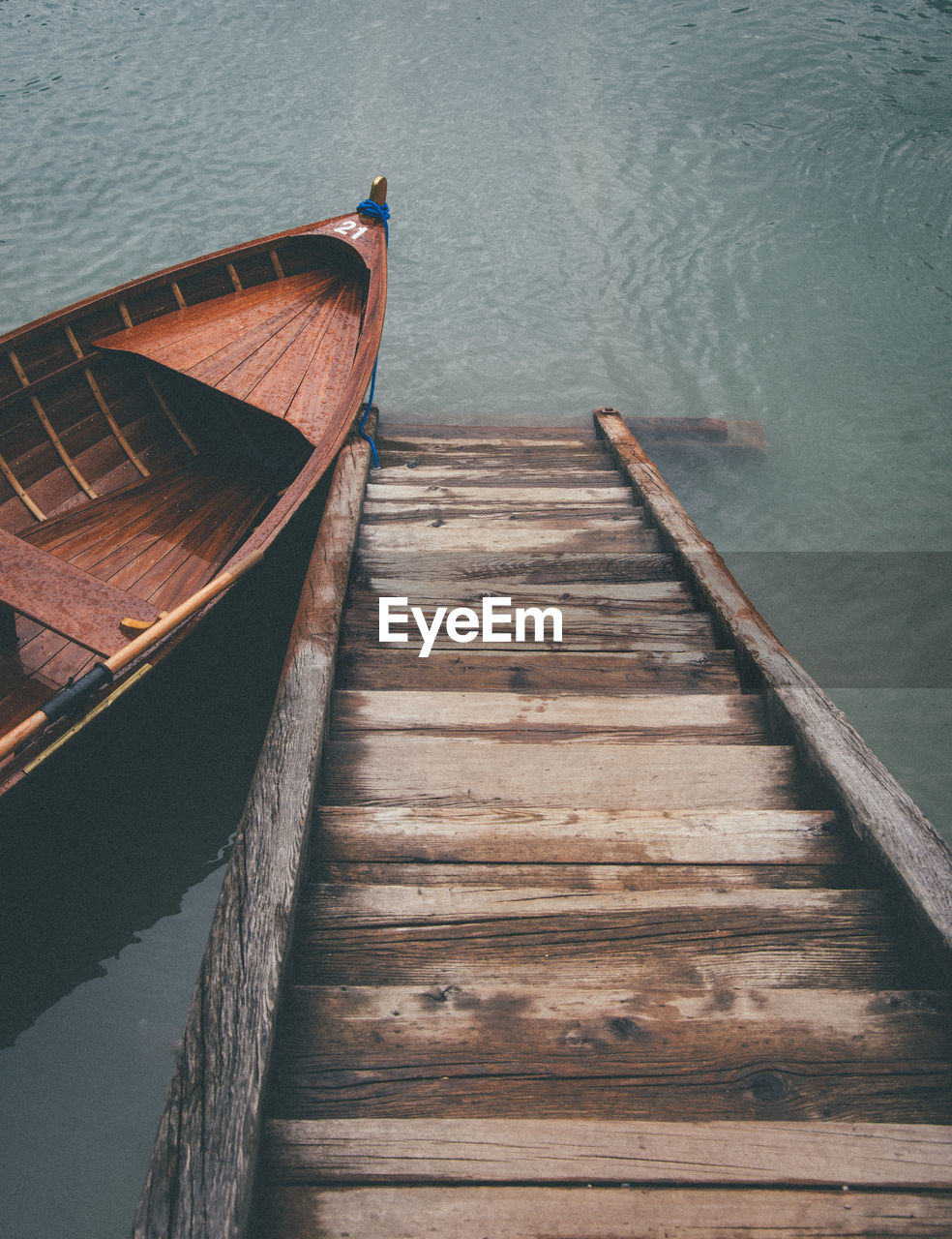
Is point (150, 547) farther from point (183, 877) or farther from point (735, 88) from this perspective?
point (735, 88)

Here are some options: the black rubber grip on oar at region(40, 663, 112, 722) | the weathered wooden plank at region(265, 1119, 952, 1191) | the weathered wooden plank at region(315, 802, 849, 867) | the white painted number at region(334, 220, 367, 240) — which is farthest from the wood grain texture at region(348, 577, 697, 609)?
the white painted number at region(334, 220, 367, 240)

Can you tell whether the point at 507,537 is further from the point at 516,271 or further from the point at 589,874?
the point at 516,271

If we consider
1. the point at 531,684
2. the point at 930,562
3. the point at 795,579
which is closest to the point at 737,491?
the point at 795,579

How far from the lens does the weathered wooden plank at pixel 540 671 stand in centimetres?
221

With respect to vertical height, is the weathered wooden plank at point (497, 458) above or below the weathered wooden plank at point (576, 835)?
above

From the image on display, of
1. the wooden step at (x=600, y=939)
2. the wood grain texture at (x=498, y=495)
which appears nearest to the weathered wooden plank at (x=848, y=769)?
the wooden step at (x=600, y=939)

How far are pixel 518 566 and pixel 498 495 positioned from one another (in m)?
0.80

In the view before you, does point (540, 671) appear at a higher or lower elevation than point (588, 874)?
higher

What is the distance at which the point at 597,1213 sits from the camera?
1.09 m

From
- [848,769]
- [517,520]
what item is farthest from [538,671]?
[517,520]

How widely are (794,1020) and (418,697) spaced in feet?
3.89

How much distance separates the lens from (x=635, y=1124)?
3.85ft

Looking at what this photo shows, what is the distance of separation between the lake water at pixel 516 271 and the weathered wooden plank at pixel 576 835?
3.78 feet

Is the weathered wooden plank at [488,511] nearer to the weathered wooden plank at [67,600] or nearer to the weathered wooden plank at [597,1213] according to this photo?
the weathered wooden plank at [67,600]
